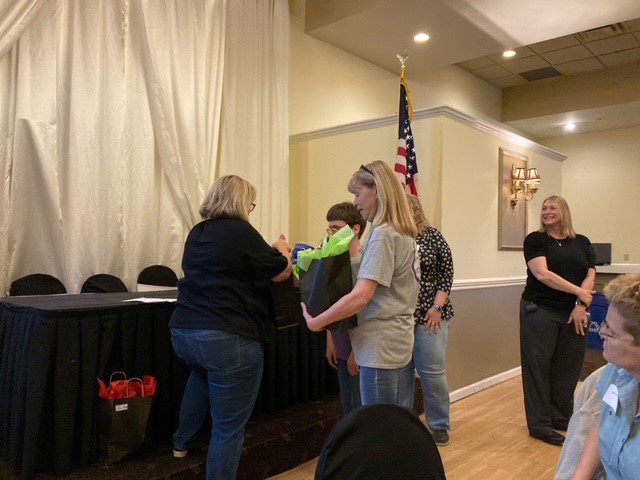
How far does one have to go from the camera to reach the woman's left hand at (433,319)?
10.2ft

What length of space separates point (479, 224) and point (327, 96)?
2466mm

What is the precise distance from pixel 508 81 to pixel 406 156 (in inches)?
203

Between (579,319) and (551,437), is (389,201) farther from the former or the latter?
(551,437)

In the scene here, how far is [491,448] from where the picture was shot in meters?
3.20

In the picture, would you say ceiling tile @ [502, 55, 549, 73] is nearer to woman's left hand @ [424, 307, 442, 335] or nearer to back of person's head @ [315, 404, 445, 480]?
woman's left hand @ [424, 307, 442, 335]

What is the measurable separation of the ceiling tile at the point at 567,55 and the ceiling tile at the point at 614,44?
11cm

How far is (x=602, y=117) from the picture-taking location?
8094mm

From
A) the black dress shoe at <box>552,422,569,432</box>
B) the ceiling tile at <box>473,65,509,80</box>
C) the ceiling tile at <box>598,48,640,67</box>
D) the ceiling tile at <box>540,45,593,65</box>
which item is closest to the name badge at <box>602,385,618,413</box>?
the black dress shoe at <box>552,422,569,432</box>

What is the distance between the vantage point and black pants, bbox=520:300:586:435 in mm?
3209

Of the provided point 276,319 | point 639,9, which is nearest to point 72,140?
point 276,319

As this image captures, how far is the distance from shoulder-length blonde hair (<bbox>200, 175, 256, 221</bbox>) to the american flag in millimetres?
2211

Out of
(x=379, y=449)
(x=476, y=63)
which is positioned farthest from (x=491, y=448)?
(x=476, y=63)

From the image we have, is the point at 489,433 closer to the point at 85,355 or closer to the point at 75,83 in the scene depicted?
the point at 85,355

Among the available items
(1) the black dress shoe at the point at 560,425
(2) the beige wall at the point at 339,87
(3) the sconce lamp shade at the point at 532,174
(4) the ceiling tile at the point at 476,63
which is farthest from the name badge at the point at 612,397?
(4) the ceiling tile at the point at 476,63
